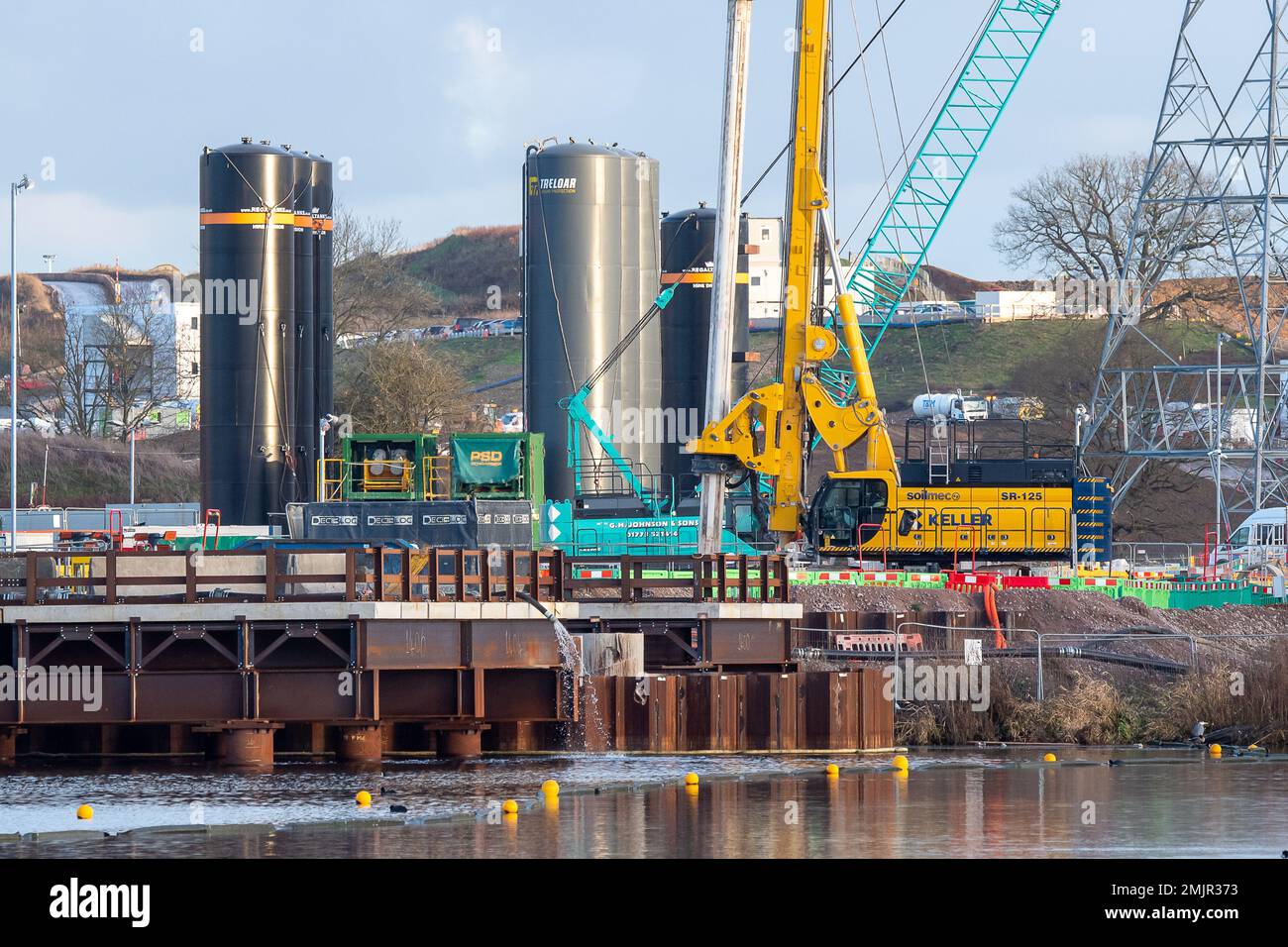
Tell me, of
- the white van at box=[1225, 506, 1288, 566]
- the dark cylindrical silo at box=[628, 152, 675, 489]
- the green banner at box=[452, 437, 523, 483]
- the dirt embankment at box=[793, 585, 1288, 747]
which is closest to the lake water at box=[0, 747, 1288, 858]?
the dirt embankment at box=[793, 585, 1288, 747]

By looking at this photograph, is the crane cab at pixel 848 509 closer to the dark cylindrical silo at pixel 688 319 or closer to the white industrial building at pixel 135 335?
the dark cylindrical silo at pixel 688 319

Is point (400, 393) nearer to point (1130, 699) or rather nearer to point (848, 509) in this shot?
point (848, 509)

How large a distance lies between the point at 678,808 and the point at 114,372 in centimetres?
7775

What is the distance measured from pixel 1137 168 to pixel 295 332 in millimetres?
50817

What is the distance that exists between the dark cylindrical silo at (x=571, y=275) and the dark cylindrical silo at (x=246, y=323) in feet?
25.4

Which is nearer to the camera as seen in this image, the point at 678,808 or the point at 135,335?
the point at 678,808

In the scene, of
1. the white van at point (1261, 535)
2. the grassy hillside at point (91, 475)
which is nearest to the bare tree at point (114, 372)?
the grassy hillside at point (91, 475)

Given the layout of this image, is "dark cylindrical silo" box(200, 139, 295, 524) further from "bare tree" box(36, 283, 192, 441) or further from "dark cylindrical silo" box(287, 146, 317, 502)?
"bare tree" box(36, 283, 192, 441)

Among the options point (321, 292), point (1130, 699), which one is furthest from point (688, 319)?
point (1130, 699)

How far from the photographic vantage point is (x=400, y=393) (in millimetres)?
87688

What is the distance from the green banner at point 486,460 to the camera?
5594 cm

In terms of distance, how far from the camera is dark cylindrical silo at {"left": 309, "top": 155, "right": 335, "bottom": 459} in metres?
64.8

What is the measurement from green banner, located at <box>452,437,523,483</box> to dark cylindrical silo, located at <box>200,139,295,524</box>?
9542 millimetres

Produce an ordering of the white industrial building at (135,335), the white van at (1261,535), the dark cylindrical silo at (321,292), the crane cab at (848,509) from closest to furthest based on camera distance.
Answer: the crane cab at (848,509) → the white van at (1261,535) → the dark cylindrical silo at (321,292) → the white industrial building at (135,335)
